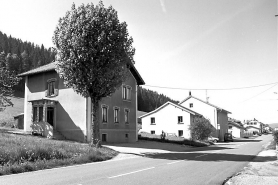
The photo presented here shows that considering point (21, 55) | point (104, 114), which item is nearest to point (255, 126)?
point (21, 55)

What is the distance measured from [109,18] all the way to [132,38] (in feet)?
7.20

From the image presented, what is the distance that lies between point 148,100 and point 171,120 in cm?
7189

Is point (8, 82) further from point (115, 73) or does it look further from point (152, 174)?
point (152, 174)

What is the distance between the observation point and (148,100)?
123188 mm

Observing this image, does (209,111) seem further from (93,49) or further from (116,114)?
(93,49)

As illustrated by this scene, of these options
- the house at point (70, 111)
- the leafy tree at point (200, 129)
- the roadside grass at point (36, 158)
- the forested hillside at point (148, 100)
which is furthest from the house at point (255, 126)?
the roadside grass at point (36, 158)

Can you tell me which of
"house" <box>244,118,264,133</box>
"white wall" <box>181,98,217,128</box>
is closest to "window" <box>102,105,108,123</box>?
"white wall" <box>181,98,217,128</box>

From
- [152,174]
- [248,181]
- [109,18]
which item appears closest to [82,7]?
[109,18]

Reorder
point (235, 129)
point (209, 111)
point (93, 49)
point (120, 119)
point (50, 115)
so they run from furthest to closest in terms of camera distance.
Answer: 1. point (235, 129)
2. point (209, 111)
3. point (120, 119)
4. point (50, 115)
5. point (93, 49)

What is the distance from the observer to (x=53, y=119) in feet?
97.3

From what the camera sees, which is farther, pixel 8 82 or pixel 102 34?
pixel 8 82

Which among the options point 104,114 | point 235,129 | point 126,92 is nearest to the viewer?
point 104,114

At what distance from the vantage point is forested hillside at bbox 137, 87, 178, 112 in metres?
118

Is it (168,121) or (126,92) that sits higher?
(126,92)
